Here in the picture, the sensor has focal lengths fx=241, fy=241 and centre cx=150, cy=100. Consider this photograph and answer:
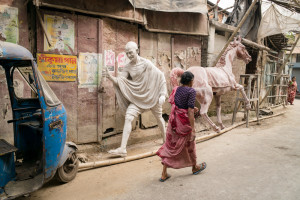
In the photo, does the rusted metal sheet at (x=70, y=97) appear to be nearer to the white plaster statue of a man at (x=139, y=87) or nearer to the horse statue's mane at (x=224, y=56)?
the white plaster statue of a man at (x=139, y=87)

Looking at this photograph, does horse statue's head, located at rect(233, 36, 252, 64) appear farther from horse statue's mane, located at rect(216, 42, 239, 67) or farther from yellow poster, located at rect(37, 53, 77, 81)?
A: yellow poster, located at rect(37, 53, 77, 81)

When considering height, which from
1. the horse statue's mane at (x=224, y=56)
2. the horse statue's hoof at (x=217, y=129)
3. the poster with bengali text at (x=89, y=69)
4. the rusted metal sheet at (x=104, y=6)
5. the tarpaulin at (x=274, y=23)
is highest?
the tarpaulin at (x=274, y=23)

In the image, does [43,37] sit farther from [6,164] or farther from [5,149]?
[6,164]

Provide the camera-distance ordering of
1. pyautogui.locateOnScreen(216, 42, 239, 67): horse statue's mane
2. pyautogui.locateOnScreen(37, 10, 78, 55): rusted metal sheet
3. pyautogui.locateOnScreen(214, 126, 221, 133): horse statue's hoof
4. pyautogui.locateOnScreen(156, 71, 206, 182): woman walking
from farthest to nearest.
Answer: pyautogui.locateOnScreen(216, 42, 239, 67): horse statue's mane → pyautogui.locateOnScreen(214, 126, 221, 133): horse statue's hoof → pyautogui.locateOnScreen(37, 10, 78, 55): rusted metal sheet → pyautogui.locateOnScreen(156, 71, 206, 182): woman walking

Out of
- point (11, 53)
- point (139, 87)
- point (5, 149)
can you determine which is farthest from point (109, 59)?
point (5, 149)

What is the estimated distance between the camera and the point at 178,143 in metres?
3.56

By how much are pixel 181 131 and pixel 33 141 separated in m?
2.16

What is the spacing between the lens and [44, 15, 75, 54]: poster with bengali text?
14.1 feet

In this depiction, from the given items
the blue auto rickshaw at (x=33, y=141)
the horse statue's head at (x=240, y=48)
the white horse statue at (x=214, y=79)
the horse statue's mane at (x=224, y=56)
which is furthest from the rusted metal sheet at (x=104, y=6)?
the horse statue's head at (x=240, y=48)

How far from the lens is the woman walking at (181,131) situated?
136 inches

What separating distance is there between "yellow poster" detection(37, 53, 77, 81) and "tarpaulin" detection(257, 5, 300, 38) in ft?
28.3

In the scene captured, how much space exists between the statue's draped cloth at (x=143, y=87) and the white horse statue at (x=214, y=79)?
34.9 inches

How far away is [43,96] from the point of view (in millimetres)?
2859

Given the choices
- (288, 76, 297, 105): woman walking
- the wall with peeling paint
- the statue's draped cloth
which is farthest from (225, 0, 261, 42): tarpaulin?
the statue's draped cloth
